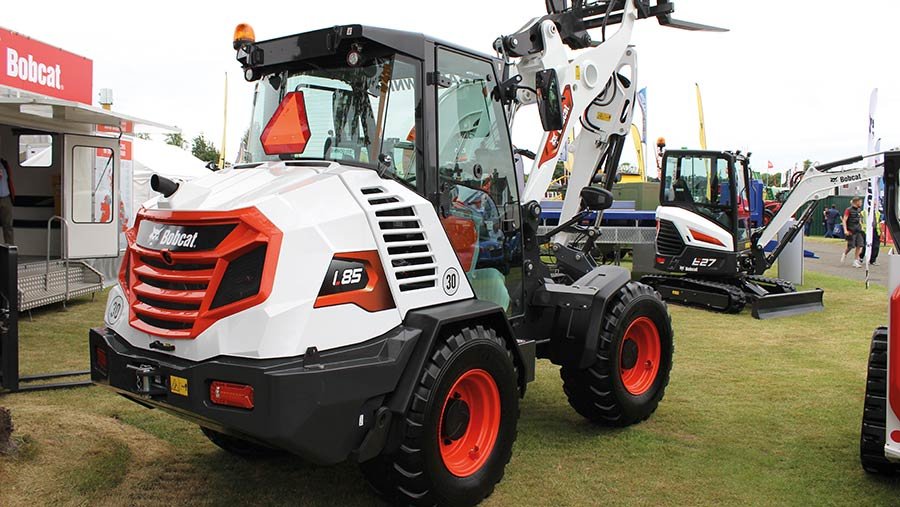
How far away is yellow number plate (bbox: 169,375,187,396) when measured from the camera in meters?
→ 3.22

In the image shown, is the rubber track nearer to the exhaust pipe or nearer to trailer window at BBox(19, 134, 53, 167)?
the exhaust pipe

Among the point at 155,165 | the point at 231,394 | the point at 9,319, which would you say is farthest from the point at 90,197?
the point at 231,394

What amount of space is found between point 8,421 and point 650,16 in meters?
5.42

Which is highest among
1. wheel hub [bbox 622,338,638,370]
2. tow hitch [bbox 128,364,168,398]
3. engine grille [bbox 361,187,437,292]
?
engine grille [bbox 361,187,437,292]

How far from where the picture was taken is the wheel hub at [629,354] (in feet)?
17.2

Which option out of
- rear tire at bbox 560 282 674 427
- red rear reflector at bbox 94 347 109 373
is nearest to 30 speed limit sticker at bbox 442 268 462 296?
rear tire at bbox 560 282 674 427

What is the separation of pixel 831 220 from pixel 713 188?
23.4 m

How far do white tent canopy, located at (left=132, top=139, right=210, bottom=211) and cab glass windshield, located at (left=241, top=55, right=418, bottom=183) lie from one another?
10.8m

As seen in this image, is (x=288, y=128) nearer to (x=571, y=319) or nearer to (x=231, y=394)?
(x=231, y=394)

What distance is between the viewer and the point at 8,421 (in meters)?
4.32

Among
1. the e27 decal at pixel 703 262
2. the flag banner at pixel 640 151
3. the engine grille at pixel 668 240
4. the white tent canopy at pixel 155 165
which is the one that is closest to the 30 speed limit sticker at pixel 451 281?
the e27 decal at pixel 703 262

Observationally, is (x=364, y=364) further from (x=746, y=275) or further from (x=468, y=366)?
(x=746, y=275)

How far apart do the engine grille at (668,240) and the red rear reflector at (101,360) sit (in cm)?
978

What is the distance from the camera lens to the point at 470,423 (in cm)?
398
